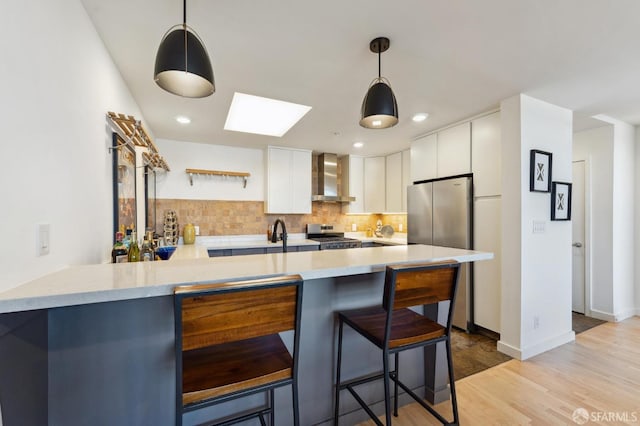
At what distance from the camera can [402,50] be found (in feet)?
5.74

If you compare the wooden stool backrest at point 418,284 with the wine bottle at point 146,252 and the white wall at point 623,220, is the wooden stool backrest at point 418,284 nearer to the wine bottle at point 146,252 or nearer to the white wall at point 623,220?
the wine bottle at point 146,252

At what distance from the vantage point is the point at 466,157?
3047 mm

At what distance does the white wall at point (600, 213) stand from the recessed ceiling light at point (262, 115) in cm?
354

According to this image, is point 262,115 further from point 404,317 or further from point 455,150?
point 404,317

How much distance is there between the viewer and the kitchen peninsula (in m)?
0.85

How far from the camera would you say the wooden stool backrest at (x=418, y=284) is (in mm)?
1218

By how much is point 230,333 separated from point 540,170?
117 inches

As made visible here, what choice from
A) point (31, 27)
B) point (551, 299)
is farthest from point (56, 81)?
point (551, 299)

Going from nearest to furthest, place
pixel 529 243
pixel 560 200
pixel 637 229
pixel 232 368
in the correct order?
pixel 232 368 < pixel 529 243 < pixel 560 200 < pixel 637 229

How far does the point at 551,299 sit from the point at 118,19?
3983mm

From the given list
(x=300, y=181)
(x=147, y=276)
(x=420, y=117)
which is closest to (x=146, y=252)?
(x=147, y=276)

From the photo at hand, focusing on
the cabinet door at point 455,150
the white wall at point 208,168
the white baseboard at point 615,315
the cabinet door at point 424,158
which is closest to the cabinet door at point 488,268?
the cabinet door at point 455,150

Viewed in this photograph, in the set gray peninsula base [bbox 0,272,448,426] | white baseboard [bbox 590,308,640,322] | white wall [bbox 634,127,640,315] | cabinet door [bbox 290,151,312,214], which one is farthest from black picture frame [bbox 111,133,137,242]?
white wall [bbox 634,127,640,315]

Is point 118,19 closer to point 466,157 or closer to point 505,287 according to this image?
point 466,157
